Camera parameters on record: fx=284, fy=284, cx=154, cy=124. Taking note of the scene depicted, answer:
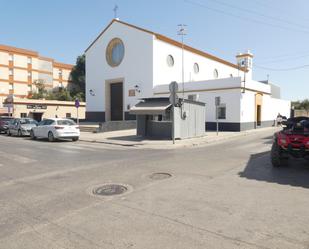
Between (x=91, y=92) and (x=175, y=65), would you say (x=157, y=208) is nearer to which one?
(x=175, y=65)

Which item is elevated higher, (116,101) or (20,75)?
(20,75)

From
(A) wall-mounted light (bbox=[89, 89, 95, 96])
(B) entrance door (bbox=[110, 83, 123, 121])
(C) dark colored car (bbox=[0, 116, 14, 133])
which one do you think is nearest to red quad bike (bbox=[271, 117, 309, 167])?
(C) dark colored car (bbox=[0, 116, 14, 133])

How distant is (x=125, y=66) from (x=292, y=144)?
26.5 m

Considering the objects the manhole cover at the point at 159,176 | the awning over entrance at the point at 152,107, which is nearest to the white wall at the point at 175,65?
the awning over entrance at the point at 152,107

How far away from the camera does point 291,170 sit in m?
8.41

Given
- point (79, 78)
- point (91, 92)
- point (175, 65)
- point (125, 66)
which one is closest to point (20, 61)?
point (79, 78)

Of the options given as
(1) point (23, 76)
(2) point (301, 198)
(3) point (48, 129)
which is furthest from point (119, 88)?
(1) point (23, 76)

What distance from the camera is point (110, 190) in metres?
6.39

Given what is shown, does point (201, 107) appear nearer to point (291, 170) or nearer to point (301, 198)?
point (291, 170)

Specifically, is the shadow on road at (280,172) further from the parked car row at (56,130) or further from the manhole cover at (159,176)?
the parked car row at (56,130)

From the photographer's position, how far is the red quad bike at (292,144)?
816 cm

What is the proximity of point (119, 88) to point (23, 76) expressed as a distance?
38010 mm

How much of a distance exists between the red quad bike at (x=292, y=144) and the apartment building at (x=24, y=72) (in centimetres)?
5801

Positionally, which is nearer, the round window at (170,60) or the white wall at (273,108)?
the white wall at (273,108)
